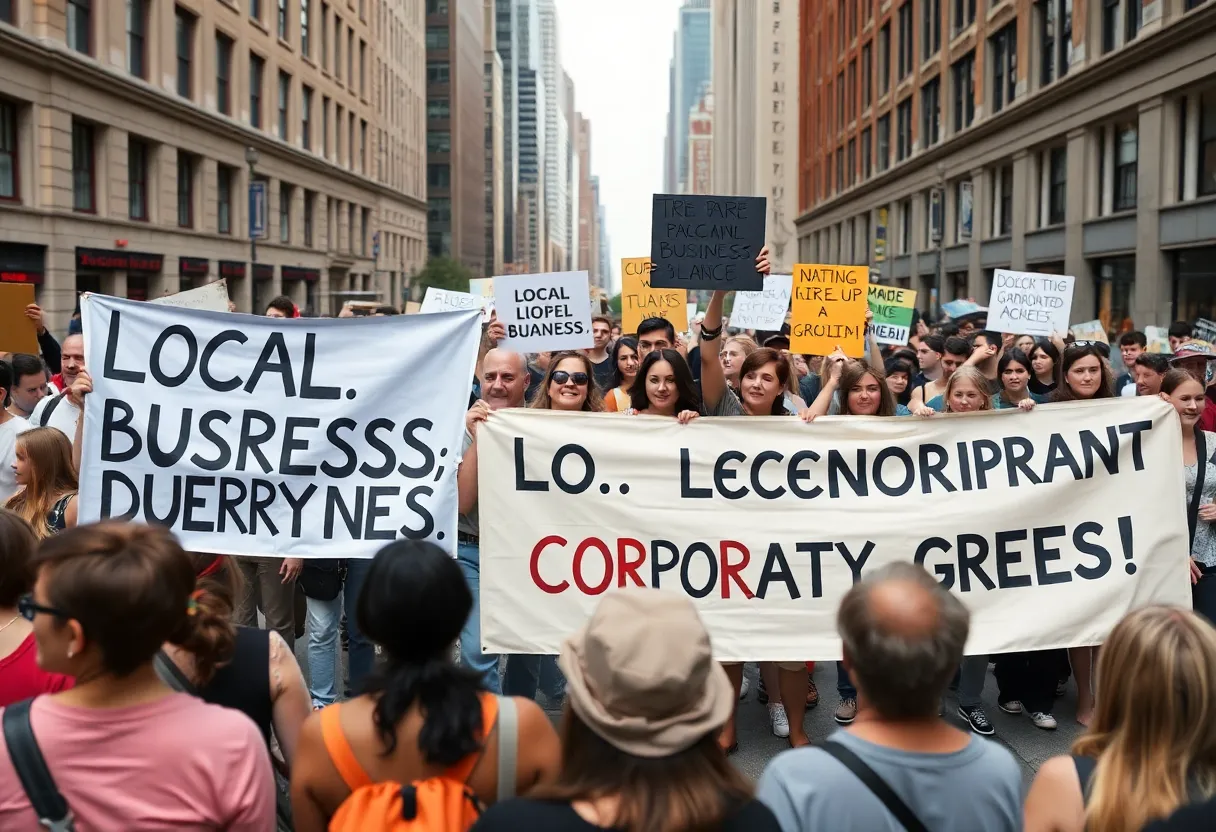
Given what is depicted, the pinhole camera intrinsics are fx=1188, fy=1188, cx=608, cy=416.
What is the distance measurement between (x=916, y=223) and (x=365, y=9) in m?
27.4

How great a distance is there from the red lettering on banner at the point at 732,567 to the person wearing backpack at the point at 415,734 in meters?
2.80

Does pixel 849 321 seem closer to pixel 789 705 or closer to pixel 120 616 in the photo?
pixel 789 705

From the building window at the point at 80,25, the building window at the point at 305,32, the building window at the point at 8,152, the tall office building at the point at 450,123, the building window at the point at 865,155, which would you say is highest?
the tall office building at the point at 450,123

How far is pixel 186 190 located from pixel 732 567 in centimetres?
3222

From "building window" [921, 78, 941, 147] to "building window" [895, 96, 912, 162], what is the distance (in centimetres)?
203

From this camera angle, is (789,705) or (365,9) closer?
(789,705)

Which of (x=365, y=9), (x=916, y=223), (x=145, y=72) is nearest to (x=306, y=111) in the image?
(x=365, y=9)

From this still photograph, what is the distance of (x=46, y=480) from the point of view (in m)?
5.44

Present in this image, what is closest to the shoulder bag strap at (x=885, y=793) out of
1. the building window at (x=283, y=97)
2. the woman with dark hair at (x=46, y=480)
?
the woman with dark hair at (x=46, y=480)

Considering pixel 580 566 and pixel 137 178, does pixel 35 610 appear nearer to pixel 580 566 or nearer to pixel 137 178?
pixel 580 566

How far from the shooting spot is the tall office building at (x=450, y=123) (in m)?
99.2

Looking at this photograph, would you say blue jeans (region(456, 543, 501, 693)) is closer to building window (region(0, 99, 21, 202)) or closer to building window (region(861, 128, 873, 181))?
building window (region(0, 99, 21, 202))

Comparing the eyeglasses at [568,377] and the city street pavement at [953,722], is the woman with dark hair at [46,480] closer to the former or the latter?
the city street pavement at [953,722]

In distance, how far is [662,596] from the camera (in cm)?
247
